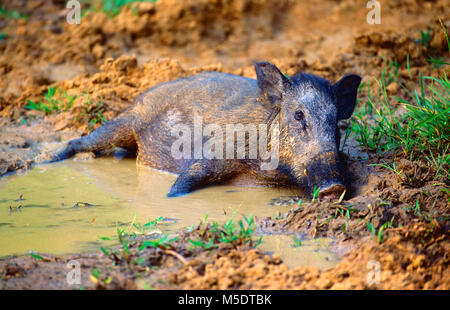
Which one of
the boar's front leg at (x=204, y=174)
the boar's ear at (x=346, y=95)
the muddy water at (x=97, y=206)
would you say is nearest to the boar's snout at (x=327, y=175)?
the muddy water at (x=97, y=206)

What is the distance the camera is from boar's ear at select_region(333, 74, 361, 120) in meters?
5.28

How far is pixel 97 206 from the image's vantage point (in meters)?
4.68

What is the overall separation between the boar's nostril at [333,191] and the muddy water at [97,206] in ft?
1.22

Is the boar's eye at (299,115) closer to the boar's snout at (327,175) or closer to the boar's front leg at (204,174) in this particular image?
the boar's snout at (327,175)

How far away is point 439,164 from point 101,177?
3492 millimetres

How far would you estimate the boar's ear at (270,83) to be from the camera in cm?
515

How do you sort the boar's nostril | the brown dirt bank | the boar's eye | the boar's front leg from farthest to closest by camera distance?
the boar's front leg < the boar's eye < the boar's nostril < the brown dirt bank

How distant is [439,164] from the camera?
446 cm

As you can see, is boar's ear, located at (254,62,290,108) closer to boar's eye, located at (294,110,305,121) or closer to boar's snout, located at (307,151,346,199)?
boar's eye, located at (294,110,305,121)

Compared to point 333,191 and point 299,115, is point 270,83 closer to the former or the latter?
point 299,115

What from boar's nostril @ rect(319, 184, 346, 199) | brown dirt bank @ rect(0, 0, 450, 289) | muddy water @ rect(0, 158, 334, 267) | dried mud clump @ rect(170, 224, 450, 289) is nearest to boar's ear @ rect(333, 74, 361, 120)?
brown dirt bank @ rect(0, 0, 450, 289)

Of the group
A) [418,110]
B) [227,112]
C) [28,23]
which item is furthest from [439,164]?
[28,23]

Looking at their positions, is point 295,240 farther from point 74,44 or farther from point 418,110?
point 74,44

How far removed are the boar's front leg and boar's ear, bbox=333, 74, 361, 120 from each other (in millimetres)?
1246
